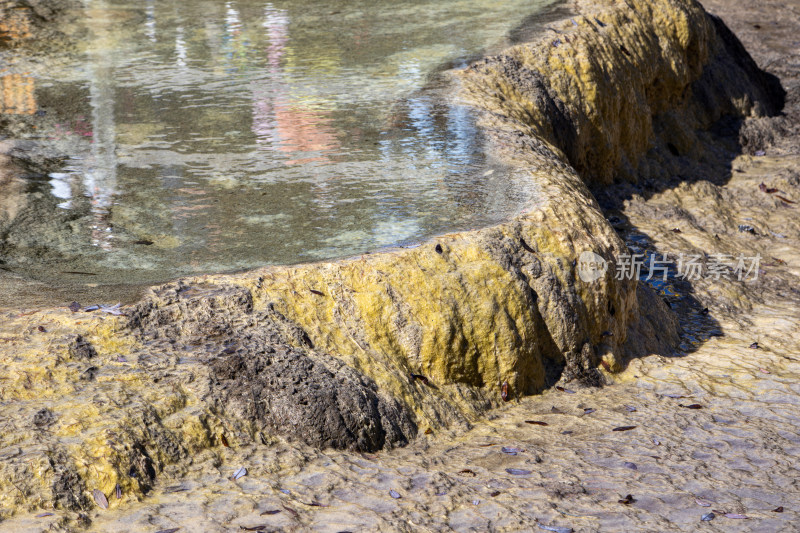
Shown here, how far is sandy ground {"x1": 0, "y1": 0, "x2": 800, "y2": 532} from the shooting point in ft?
8.36

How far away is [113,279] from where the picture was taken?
3.30 meters

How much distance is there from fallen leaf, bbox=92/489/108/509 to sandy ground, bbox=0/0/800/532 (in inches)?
0.9

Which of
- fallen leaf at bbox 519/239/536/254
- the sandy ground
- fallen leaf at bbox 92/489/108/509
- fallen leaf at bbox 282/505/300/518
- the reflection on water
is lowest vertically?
the sandy ground

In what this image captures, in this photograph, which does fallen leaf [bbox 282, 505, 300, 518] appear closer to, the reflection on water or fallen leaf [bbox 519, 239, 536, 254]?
the reflection on water

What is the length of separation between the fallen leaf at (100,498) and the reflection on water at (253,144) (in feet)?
3.27

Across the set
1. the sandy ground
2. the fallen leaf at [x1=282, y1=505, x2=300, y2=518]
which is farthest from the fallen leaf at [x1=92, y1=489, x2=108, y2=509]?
the fallen leaf at [x1=282, y1=505, x2=300, y2=518]

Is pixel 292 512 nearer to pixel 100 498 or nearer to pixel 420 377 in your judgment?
pixel 100 498

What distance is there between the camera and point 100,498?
2.47m

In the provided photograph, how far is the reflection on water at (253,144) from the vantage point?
3.60m

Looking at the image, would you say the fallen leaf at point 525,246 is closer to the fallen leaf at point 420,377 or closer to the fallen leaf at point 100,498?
the fallen leaf at point 420,377

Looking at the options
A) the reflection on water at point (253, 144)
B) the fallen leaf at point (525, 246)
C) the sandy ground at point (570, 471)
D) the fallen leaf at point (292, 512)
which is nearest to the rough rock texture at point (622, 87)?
the reflection on water at point (253, 144)

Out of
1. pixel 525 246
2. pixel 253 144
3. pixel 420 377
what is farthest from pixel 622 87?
pixel 420 377

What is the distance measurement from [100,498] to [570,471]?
1.55 metres

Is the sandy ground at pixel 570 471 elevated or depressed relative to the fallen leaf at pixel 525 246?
depressed
